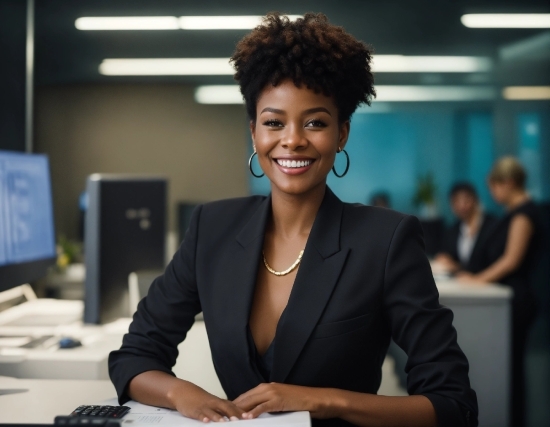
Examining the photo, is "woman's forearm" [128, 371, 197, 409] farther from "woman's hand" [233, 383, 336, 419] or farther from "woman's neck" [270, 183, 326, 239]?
"woman's neck" [270, 183, 326, 239]

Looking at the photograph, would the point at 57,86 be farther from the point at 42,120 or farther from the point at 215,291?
the point at 215,291

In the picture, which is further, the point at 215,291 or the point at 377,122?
the point at 377,122

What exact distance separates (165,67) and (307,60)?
5.89 m

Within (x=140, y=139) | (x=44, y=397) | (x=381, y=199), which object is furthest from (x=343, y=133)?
(x=140, y=139)

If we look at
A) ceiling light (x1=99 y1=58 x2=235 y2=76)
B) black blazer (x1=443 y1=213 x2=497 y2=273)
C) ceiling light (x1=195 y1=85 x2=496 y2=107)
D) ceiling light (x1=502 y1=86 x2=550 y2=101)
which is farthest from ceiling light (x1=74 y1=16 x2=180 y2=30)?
black blazer (x1=443 y1=213 x2=497 y2=273)

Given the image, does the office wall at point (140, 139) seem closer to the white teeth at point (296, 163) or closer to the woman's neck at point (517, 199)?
the woman's neck at point (517, 199)

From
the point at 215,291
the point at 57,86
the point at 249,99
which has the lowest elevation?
the point at 215,291

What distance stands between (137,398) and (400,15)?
5.69 m

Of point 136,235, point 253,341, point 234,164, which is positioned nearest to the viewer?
point 253,341

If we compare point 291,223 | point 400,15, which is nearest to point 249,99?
point 291,223

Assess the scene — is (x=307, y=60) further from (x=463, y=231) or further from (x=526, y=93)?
(x=526, y=93)

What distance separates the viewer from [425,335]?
4.02 feet

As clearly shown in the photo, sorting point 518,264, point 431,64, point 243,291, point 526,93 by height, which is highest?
point 431,64

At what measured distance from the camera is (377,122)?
260 inches
